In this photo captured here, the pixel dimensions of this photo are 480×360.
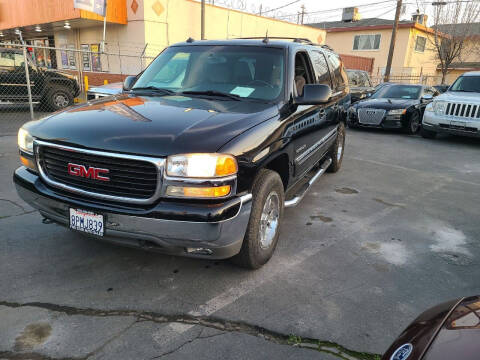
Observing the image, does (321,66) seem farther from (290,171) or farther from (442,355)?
(442,355)

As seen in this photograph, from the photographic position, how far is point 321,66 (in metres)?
4.81

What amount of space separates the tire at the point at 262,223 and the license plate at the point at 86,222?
3.48ft

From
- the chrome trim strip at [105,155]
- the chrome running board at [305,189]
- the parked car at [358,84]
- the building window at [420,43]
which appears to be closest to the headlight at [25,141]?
the chrome trim strip at [105,155]

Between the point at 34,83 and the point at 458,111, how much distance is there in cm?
1181

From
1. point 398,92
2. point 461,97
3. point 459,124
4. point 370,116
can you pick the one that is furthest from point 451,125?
point 398,92

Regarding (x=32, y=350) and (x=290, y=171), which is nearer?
(x=32, y=350)

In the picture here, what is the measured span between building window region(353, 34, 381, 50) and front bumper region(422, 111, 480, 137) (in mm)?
24742

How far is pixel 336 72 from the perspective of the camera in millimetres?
5691

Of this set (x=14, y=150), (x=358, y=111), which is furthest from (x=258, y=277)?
(x=358, y=111)

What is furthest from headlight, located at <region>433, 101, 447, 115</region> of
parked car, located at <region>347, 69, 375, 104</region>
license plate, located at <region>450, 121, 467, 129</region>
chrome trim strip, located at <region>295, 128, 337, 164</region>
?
chrome trim strip, located at <region>295, 128, 337, 164</region>

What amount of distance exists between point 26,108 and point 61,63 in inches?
426

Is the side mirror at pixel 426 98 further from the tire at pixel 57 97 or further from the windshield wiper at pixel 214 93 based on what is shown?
the tire at pixel 57 97

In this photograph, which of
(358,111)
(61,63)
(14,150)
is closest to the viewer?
(14,150)

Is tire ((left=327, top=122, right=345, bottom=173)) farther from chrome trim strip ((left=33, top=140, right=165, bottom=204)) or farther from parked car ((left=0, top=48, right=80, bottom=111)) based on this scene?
parked car ((left=0, top=48, right=80, bottom=111))
